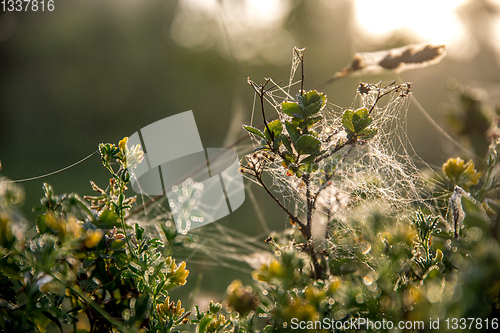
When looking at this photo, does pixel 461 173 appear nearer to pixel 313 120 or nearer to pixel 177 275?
pixel 313 120

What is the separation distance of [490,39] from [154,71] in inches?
86.6

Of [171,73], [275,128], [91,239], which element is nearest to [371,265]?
[275,128]

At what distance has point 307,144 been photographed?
34 cm

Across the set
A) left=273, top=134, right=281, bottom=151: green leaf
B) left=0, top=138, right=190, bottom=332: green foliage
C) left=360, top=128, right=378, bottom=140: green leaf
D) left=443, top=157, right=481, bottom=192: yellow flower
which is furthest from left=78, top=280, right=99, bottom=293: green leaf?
left=443, top=157, right=481, bottom=192: yellow flower

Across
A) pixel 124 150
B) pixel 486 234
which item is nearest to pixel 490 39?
pixel 486 234

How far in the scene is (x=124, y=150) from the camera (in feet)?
1.11

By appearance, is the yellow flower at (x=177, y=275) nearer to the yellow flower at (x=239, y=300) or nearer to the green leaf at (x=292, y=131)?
the yellow flower at (x=239, y=300)

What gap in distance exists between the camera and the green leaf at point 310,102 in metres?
0.35

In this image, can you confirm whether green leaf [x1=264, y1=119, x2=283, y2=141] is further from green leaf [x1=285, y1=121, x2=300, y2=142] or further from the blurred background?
the blurred background

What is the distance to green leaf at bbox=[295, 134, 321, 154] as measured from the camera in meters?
0.33

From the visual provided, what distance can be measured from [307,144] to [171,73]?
89.0 inches

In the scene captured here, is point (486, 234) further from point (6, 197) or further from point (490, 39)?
point (490, 39)

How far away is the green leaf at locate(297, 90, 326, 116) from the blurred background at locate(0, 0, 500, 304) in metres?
0.25

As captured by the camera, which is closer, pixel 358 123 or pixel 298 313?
pixel 298 313
